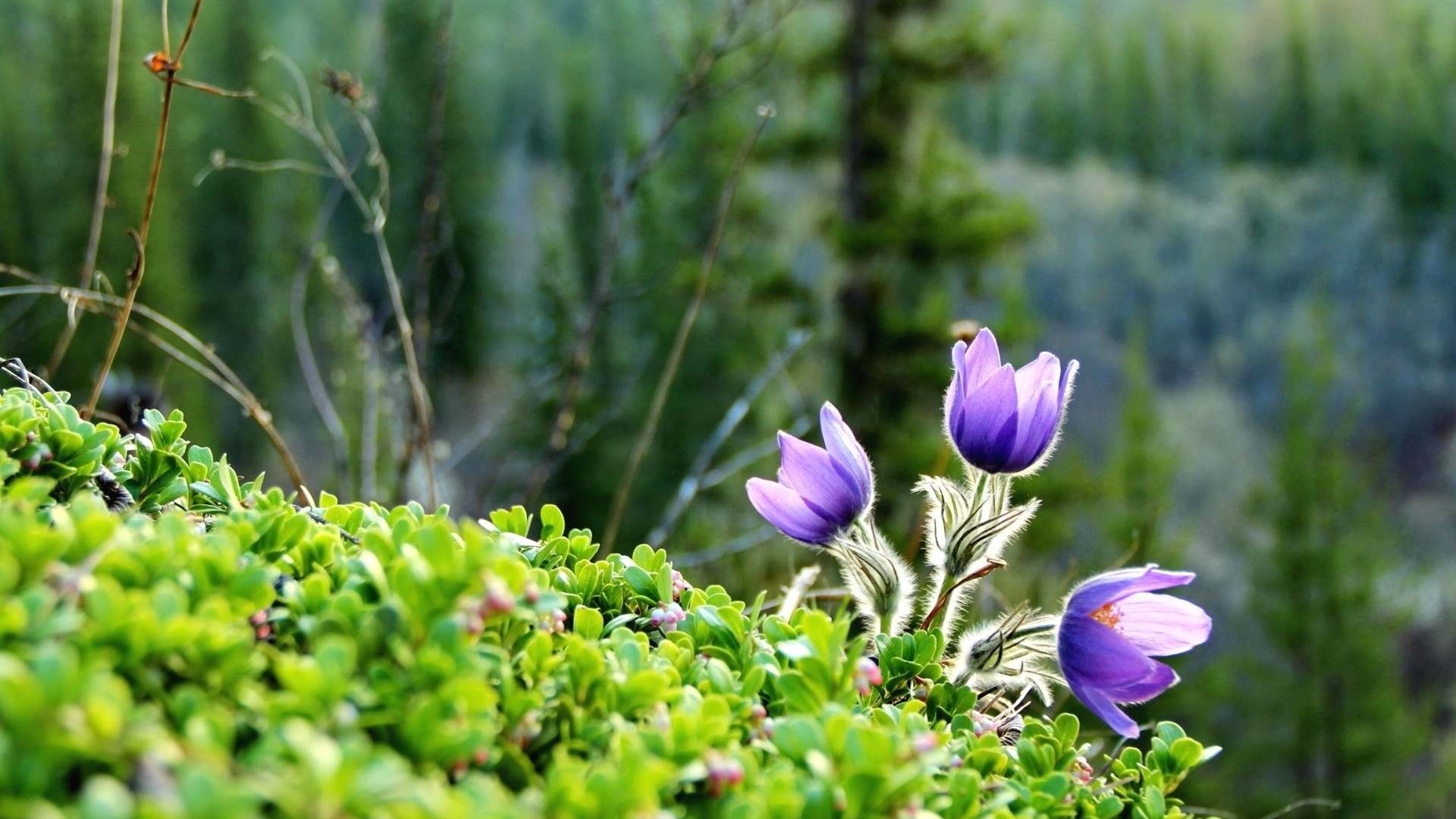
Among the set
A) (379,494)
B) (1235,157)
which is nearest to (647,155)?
(379,494)

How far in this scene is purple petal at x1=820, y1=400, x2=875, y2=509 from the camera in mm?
1111

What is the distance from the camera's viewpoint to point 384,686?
63cm

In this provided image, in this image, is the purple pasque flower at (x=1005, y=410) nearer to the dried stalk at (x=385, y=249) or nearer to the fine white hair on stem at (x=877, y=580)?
the fine white hair on stem at (x=877, y=580)

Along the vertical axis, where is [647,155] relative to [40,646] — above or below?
above

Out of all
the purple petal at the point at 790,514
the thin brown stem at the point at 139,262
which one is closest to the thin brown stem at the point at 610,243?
the thin brown stem at the point at 139,262

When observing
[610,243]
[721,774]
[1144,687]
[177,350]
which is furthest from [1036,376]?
[610,243]

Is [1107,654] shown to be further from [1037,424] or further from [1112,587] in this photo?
[1037,424]

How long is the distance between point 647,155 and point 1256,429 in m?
28.7

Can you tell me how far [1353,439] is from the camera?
88.0ft

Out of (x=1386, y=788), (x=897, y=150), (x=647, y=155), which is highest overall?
(x=897, y=150)

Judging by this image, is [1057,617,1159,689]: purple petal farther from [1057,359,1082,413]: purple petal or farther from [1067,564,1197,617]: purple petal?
[1057,359,1082,413]: purple petal

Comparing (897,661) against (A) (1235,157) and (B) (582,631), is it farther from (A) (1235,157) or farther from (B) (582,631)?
(A) (1235,157)

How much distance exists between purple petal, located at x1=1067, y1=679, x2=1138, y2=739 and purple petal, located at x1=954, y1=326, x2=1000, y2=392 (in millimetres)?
295

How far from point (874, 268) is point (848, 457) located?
926 centimetres
